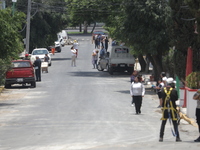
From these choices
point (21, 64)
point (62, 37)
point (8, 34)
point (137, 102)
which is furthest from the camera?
point (62, 37)

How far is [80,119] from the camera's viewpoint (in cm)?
2108

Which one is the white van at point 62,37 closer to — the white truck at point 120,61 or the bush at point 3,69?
the white truck at point 120,61

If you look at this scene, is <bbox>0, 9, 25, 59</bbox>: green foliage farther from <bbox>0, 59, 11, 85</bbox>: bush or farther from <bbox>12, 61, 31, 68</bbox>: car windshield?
<bbox>12, 61, 31, 68</bbox>: car windshield

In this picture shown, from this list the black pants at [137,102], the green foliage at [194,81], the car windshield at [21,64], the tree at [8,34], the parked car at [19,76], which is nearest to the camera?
the green foliage at [194,81]

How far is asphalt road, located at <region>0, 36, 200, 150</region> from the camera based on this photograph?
49.8 ft

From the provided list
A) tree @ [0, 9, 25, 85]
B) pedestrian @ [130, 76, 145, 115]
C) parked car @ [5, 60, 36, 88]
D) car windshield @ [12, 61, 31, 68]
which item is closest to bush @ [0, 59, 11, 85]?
parked car @ [5, 60, 36, 88]

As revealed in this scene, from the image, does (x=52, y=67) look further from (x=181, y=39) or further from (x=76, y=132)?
(x=76, y=132)

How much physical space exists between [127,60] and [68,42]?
41.0 meters

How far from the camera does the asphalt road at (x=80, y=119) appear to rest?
49.8 ft

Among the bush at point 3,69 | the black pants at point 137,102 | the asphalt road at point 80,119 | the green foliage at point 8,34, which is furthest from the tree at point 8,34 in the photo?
the black pants at point 137,102

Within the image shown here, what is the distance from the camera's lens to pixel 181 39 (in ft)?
86.4

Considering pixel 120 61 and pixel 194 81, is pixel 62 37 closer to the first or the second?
pixel 120 61

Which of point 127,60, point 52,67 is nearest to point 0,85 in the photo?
point 127,60

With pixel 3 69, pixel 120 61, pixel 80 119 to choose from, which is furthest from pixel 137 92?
pixel 120 61
